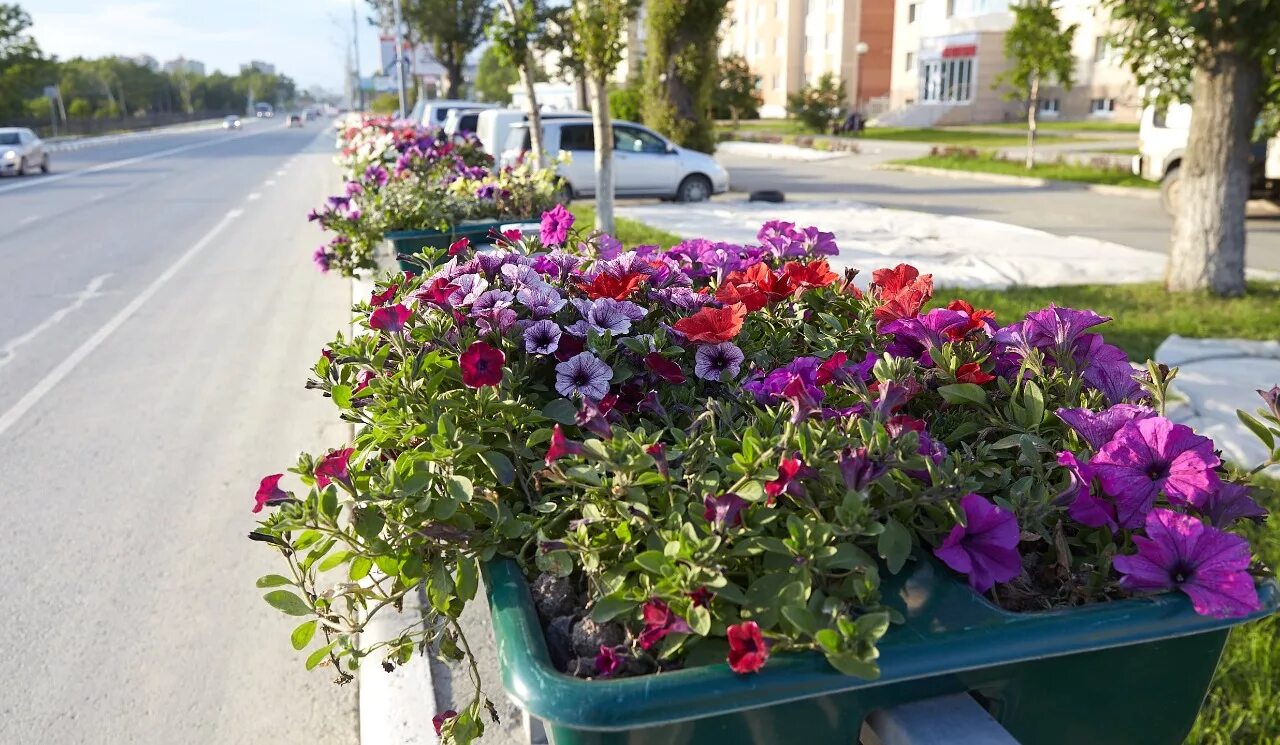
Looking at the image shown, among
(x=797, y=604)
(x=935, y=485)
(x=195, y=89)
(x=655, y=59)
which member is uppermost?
(x=195, y=89)

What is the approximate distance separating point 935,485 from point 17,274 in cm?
1158

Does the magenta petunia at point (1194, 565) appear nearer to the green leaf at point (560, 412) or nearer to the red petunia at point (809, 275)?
the green leaf at point (560, 412)

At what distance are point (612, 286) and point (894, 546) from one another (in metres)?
1.00

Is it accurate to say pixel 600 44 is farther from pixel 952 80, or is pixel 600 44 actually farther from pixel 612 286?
pixel 952 80

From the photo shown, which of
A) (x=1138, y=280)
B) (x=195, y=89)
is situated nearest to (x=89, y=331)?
(x=1138, y=280)

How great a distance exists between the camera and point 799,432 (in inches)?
56.5

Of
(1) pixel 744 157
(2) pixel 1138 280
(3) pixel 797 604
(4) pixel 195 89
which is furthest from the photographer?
(4) pixel 195 89

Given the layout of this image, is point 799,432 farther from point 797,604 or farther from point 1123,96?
point 1123,96

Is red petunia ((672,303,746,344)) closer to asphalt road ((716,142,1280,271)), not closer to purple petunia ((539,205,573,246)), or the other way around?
purple petunia ((539,205,573,246))

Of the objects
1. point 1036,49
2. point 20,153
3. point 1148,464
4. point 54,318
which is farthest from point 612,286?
point 20,153

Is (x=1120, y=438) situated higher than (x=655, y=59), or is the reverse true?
(x=655, y=59)

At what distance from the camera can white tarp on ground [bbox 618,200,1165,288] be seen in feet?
30.3

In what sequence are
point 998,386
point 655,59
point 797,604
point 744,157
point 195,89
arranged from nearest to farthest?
point 797,604 → point 998,386 → point 655,59 → point 744,157 → point 195,89

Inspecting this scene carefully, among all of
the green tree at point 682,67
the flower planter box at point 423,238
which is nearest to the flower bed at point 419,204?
the flower planter box at point 423,238
